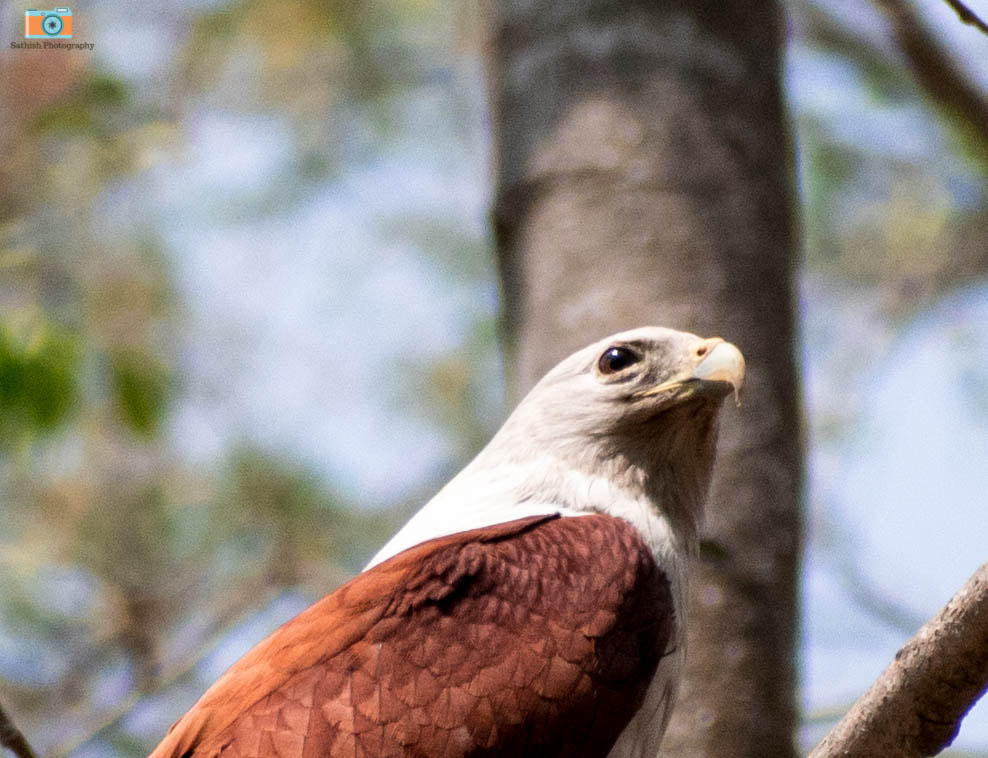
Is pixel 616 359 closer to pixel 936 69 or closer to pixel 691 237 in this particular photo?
pixel 691 237

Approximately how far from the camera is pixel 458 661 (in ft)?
10.8

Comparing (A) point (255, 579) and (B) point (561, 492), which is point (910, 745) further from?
(A) point (255, 579)

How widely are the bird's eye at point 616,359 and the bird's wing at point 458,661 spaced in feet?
2.85

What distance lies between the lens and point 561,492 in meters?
4.25

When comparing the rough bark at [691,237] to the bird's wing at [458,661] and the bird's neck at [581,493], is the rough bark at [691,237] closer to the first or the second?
the bird's neck at [581,493]

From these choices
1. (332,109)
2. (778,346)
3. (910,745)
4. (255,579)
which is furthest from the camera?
(332,109)

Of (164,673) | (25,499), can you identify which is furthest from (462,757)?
(25,499)

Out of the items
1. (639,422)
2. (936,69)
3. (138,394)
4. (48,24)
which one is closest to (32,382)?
(138,394)

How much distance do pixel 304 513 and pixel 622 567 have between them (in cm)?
645

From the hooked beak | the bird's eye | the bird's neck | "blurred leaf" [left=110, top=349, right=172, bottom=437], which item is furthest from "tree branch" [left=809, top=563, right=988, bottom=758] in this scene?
"blurred leaf" [left=110, top=349, right=172, bottom=437]

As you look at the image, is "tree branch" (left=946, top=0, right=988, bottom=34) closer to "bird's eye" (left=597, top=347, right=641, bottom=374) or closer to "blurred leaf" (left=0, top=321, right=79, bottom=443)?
"bird's eye" (left=597, top=347, right=641, bottom=374)

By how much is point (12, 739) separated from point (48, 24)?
19.2 feet

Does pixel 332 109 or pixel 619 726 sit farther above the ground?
pixel 332 109

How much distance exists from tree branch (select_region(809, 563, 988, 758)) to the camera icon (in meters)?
6.07
